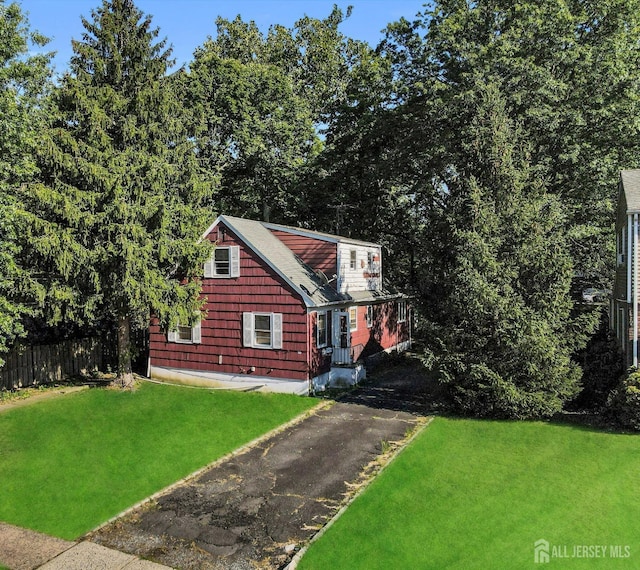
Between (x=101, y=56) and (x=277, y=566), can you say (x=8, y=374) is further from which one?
(x=277, y=566)

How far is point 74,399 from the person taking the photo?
1756cm

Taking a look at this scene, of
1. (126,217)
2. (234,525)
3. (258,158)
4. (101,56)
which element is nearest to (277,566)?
(234,525)

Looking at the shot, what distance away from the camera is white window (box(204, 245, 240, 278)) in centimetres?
1959

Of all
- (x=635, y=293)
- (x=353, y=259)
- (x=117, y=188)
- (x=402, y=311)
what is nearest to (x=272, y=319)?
(x=353, y=259)

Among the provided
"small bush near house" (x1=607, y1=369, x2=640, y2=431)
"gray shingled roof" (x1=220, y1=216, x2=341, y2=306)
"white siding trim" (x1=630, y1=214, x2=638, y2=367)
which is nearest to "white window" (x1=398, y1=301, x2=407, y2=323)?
"gray shingled roof" (x1=220, y1=216, x2=341, y2=306)

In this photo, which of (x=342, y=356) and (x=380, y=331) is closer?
(x=342, y=356)

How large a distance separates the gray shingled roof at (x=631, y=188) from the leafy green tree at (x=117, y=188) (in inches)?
580

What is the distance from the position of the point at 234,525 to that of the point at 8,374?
14195 millimetres

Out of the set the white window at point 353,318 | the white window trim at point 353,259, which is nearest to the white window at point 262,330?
the white window at point 353,318

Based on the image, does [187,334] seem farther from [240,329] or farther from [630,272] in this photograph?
[630,272]

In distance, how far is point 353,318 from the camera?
21.8 metres

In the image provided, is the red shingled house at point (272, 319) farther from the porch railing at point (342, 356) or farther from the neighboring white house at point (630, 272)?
the neighboring white house at point (630, 272)

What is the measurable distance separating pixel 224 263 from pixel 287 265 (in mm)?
2624

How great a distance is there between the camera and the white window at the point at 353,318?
21.4 metres
